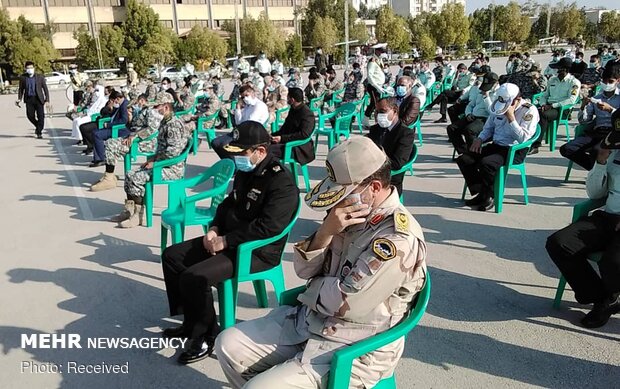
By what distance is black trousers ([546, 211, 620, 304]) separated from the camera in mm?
3355

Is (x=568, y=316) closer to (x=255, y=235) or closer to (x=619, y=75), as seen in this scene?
(x=255, y=235)

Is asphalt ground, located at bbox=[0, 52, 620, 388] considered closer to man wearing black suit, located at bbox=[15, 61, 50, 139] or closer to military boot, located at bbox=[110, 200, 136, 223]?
military boot, located at bbox=[110, 200, 136, 223]

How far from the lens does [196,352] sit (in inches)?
126

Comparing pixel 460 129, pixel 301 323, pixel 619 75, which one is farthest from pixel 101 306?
pixel 619 75

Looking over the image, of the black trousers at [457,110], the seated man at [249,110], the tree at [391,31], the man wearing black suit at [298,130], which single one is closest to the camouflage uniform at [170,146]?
the man wearing black suit at [298,130]

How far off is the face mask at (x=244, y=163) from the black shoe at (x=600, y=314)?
2.51 metres

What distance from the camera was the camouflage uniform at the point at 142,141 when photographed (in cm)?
761

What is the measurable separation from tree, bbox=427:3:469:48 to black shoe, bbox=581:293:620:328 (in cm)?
5262

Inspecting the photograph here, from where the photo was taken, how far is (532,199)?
6.13 m

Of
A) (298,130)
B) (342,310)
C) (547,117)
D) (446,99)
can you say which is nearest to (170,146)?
(298,130)

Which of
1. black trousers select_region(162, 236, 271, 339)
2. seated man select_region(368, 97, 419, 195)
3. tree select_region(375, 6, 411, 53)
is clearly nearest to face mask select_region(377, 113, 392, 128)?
seated man select_region(368, 97, 419, 195)

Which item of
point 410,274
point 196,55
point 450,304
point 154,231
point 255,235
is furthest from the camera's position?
point 196,55

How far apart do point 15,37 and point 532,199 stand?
4415 cm

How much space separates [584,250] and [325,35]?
54310 mm
